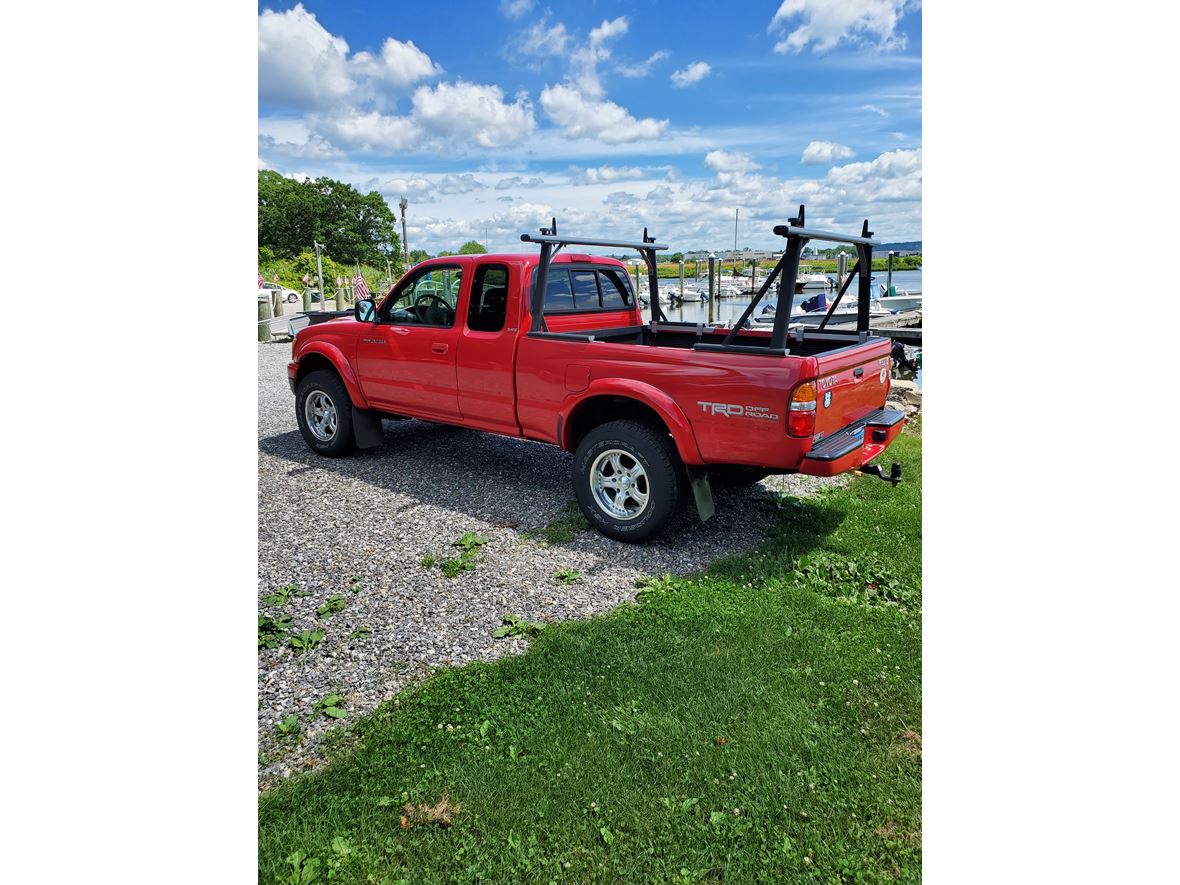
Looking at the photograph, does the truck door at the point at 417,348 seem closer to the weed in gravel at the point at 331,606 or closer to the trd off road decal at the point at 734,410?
the weed in gravel at the point at 331,606

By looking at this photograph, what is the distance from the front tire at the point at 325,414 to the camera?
24.3ft

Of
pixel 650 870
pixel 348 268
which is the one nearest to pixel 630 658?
pixel 650 870

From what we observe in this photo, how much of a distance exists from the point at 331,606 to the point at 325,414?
3.60 meters

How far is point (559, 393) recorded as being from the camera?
221 inches

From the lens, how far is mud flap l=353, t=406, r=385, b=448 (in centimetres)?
737

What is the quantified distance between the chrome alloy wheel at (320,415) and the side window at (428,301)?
117cm

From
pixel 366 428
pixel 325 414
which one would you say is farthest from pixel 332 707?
pixel 325 414

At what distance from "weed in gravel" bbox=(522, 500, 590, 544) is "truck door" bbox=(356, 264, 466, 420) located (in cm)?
135

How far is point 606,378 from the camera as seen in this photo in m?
5.30

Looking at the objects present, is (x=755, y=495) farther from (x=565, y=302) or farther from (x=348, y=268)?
(x=348, y=268)

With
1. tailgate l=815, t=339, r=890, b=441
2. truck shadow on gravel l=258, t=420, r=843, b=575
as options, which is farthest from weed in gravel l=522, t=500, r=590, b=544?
tailgate l=815, t=339, r=890, b=441

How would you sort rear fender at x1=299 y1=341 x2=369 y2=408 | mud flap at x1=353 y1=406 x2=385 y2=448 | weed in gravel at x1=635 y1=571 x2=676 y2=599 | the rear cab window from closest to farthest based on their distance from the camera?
1. weed in gravel at x1=635 y1=571 x2=676 y2=599
2. the rear cab window
3. rear fender at x1=299 y1=341 x2=369 y2=408
4. mud flap at x1=353 y1=406 x2=385 y2=448

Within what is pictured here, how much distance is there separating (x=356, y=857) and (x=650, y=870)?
0.97 m

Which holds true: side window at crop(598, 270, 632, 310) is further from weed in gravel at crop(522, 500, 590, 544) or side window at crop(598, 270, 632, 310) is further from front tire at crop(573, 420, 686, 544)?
weed in gravel at crop(522, 500, 590, 544)
